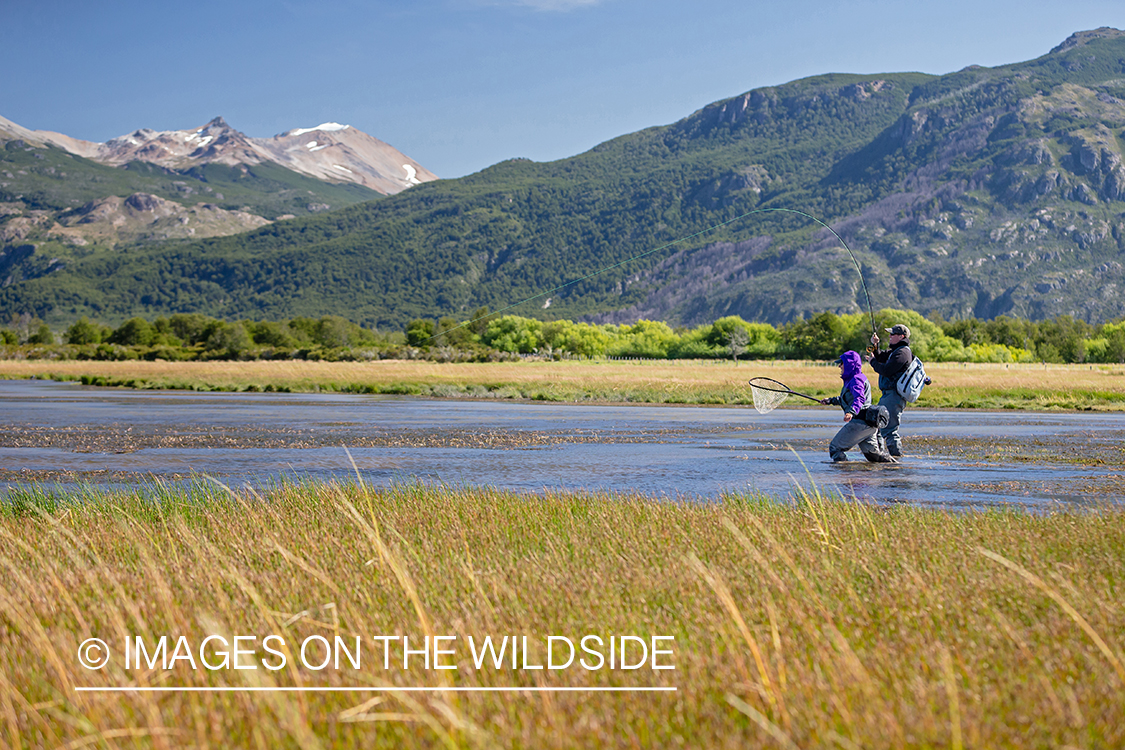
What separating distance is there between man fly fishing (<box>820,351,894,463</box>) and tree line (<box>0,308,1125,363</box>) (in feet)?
313


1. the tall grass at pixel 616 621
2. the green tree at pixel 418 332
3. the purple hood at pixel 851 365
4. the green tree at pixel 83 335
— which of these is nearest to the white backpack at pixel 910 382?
the purple hood at pixel 851 365

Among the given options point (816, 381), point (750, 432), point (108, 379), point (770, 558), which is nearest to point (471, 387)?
point (816, 381)

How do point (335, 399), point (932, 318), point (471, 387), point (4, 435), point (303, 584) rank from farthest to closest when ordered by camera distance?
1. point (932, 318)
2. point (471, 387)
3. point (335, 399)
4. point (4, 435)
5. point (303, 584)

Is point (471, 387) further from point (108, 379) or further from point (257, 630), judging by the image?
point (257, 630)

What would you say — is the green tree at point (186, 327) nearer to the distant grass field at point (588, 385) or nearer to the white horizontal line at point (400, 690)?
the distant grass field at point (588, 385)

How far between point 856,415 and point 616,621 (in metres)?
12.2

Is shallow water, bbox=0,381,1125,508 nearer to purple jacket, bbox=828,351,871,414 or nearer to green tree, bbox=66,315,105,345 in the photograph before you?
purple jacket, bbox=828,351,871,414

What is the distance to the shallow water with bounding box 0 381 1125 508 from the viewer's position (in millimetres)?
16609

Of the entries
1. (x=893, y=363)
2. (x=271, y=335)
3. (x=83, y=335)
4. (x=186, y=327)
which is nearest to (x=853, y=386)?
(x=893, y=363)

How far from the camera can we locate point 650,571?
7.88 meters

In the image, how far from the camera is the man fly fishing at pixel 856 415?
17234 mm

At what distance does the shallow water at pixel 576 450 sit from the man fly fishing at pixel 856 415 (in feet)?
1.15

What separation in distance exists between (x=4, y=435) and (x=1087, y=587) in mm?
29874

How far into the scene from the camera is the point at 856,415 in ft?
57.7
